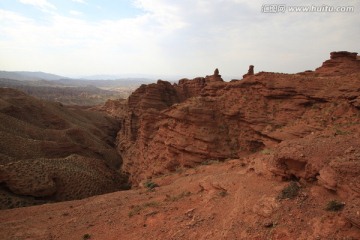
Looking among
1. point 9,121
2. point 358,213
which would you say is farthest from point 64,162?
point 358,213

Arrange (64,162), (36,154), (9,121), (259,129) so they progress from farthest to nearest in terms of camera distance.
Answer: (9,121), (36,154), (64,162), (259,129)

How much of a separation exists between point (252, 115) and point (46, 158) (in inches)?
827

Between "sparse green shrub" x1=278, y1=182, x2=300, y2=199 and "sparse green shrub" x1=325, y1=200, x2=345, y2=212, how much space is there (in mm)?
1388

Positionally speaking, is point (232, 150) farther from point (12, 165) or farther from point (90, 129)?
point (90, 129)

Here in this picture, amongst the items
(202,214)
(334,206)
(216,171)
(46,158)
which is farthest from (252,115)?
(46,158)

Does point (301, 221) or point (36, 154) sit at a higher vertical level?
point (301, 221)

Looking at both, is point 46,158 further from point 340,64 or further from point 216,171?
point 340,64

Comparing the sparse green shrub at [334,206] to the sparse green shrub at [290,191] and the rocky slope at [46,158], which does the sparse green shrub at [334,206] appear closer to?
the sparse green shrub at [290,191]

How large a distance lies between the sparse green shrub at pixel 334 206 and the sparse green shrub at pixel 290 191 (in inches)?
54.6

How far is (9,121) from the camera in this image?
3606 centimetres

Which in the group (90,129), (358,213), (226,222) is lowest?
(90,129)

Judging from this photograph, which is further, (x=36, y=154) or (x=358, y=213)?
(x=36, y=154)

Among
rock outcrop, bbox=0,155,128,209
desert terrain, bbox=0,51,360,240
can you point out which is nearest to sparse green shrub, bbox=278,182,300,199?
desert terrain, bbox=0,51,360,240

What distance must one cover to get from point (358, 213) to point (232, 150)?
14932 mm
